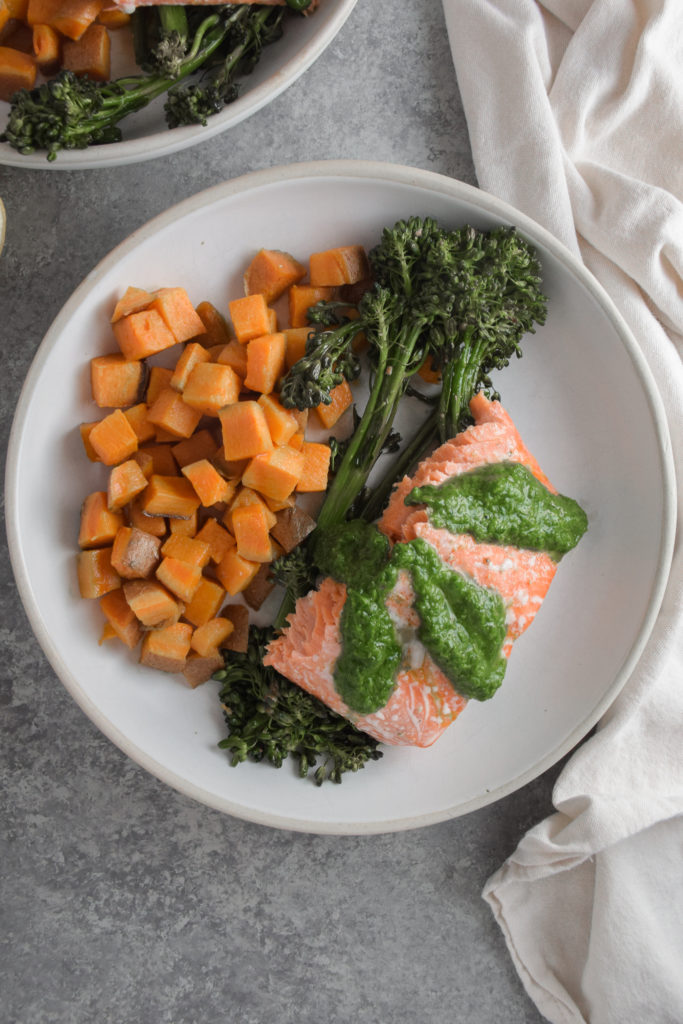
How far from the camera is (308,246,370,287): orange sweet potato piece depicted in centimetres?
284

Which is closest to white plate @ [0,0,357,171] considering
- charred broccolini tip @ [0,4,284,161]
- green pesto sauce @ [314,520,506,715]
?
charred broccolini tip @ [0,4,284,161]

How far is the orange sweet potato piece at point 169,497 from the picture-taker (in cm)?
277

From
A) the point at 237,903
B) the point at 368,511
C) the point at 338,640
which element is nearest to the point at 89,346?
the point at 368,511

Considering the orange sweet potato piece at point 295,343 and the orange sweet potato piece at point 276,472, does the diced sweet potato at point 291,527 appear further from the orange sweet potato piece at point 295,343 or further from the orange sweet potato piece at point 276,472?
the orange sweet potato piece at point 295,343

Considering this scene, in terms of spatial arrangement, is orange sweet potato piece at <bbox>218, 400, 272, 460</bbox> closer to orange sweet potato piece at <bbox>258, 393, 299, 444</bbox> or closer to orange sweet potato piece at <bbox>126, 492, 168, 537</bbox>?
orange sweet potato piece at <bbox>258, 393, 299, 444</bbox>

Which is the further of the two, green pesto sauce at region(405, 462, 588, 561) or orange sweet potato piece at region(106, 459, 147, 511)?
orange sweet potato piece at region(106, 459, 147, 511)

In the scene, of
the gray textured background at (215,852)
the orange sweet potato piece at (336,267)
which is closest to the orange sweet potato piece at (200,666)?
the gray textured background at (215,852)

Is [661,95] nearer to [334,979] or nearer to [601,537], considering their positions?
[601,537]

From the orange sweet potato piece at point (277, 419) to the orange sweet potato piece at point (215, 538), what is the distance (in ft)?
1.23

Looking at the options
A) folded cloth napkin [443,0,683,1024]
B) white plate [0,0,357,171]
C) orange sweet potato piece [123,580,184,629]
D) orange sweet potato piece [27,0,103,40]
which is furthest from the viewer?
folded cloth napkin [443,0,683,1024]

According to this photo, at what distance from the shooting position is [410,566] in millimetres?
2561

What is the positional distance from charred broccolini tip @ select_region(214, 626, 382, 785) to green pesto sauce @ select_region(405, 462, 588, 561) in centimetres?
81

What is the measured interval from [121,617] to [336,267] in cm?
145

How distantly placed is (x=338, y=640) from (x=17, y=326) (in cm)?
175
